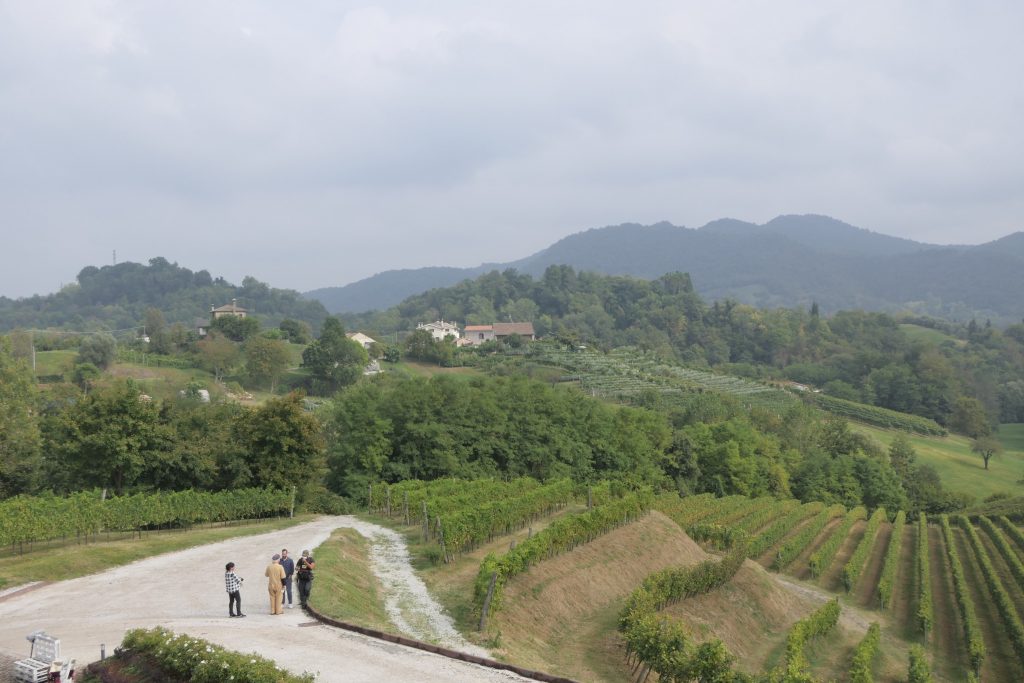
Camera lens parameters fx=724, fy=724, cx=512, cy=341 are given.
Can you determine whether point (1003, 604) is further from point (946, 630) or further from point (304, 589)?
point (304, 589)

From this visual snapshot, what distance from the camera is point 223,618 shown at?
17.5 meters

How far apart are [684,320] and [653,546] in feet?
551

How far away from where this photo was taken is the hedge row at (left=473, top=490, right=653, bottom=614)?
19953mm

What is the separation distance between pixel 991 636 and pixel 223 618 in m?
33.4

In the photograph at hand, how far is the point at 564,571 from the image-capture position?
24.3 meters

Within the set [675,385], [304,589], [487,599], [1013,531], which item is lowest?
[1013,531]

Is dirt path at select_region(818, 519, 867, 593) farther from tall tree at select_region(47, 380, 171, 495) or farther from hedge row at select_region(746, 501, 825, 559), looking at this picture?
tall tree at select_region(47, 380, 171, 495)

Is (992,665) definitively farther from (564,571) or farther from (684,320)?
(684,320)

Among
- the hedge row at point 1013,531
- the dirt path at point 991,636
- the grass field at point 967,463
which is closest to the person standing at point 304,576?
the dirt path at point 991,636

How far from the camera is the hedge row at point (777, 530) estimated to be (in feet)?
134

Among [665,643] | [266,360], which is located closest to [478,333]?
[266,360]

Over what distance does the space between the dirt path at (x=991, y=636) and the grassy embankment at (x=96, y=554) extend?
3110cm

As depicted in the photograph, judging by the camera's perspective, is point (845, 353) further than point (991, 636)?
Yes

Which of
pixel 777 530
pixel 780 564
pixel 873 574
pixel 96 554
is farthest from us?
pixel 777 530
